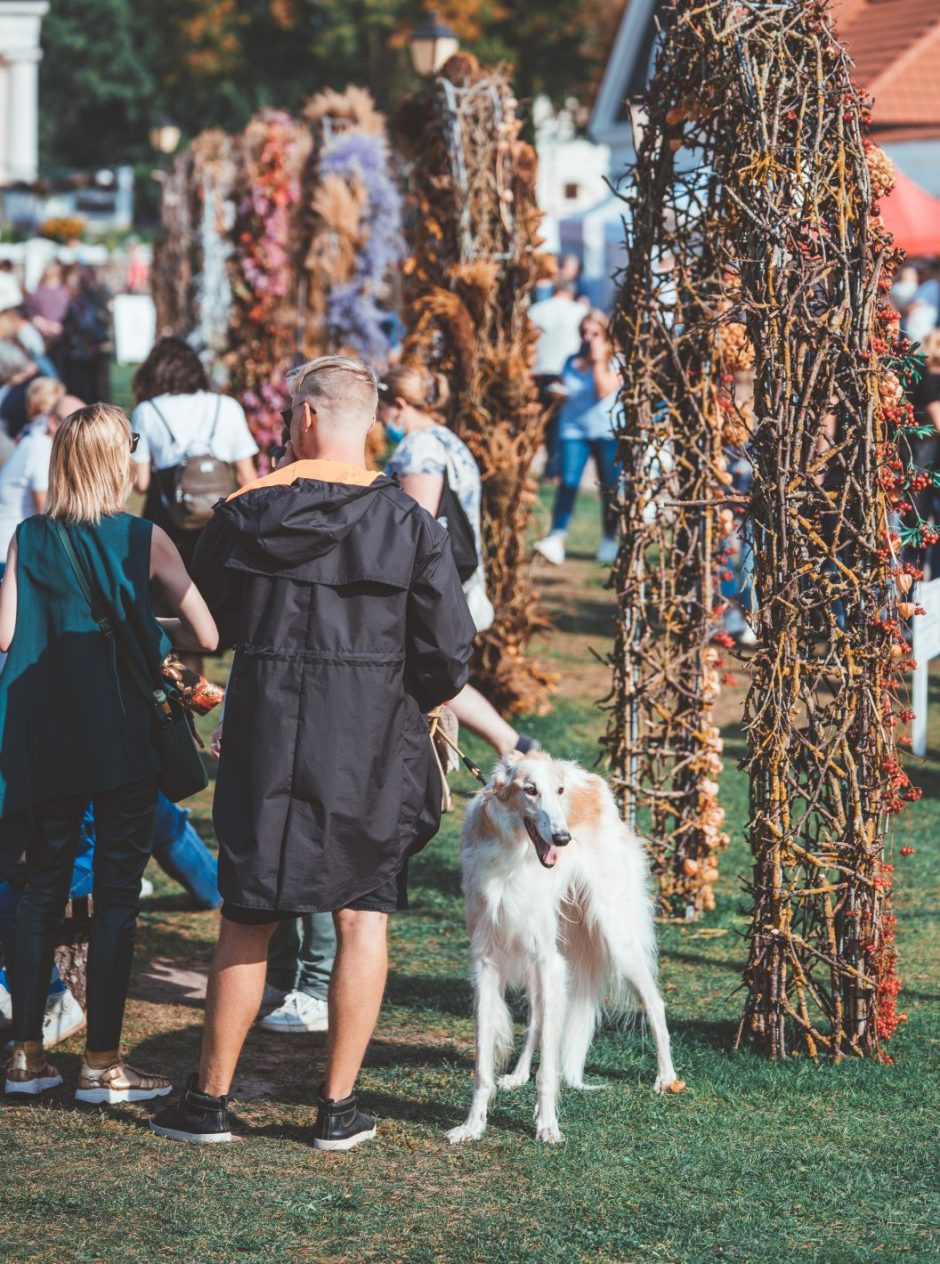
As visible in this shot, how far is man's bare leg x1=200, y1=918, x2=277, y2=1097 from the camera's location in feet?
14.1

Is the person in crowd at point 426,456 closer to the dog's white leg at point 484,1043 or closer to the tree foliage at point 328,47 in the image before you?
the dog's white leg at point 484,1043

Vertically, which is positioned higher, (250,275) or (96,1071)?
(250,275)

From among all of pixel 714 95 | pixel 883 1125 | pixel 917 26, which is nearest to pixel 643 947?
pixel 883 1125

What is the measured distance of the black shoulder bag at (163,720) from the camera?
4598 millimetres

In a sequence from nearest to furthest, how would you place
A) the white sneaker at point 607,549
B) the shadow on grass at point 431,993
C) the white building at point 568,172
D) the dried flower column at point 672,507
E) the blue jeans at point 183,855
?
the shadow on grass at point 431,993 → the dried flower column at point 672,507 → the blue jeans at point 183,855 → the white sneaker at point 607,549 → the white building at point 568,172

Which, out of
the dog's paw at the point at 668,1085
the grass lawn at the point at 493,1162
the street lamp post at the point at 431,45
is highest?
the street lamp post at the point at 431,45

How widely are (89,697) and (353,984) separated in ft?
3.58

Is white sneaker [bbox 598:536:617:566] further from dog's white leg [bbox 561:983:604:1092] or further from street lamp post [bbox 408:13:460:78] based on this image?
dog's white leg [bbox 561:983:604:1092]

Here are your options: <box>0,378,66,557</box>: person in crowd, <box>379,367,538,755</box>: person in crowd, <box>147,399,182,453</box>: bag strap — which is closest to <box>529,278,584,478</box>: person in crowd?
A: <box>147,399,182,453</box>: bag strap

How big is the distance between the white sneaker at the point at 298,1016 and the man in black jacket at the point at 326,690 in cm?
106

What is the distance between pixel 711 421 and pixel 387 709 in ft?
8.30

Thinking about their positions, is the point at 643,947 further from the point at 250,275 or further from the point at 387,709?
the point at 250,275

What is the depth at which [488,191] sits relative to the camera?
928 cm

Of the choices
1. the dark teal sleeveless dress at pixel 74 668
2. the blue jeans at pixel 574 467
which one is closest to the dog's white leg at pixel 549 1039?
the dark teal sleeveless dress at pixel 74 668
